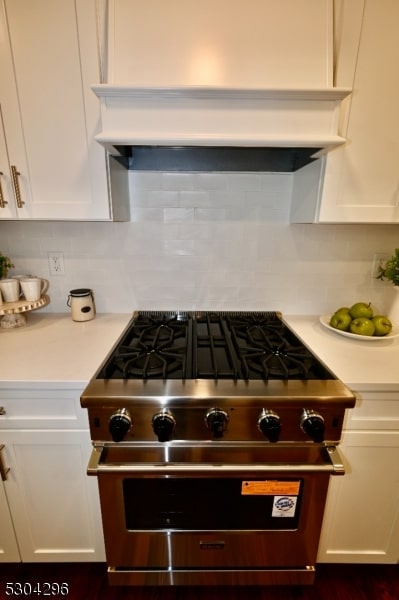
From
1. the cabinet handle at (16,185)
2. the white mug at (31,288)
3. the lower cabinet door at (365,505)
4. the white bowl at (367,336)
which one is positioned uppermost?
the cabinet handle at (16,185)

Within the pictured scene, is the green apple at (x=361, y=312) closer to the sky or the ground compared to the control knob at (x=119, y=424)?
closer to the sky

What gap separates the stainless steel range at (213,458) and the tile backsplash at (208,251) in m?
0.44

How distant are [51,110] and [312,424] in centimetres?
140

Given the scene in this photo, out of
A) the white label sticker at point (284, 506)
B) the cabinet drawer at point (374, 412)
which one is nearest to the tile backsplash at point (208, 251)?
the cabinet drawer at point (374, 412)

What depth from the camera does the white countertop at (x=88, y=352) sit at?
3.14 ft

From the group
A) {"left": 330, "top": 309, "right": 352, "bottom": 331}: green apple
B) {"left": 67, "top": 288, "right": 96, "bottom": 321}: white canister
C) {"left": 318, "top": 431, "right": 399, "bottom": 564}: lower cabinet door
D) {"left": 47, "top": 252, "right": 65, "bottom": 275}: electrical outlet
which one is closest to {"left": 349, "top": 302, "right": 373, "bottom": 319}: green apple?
{"left": 330, "top": 309, "right": 352, "bottom": 331}: green apple

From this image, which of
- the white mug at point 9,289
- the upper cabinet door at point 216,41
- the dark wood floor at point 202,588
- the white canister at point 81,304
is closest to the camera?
the upper cabinet door at point 216,41

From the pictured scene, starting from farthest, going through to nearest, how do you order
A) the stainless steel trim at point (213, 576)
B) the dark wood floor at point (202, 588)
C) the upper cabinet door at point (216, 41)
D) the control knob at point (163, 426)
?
1. the dark wood floor at point (202, 588)
2. the stainless steel trim at point (213, 576)
3. the upper cabinet door at point (216, 41)
4. the control knob at point (163, 426)

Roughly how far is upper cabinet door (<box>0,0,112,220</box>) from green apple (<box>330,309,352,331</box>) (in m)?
1.11

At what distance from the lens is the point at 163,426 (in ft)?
2.72

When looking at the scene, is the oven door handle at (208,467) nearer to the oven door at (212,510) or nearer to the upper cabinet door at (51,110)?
the oven door at (212,510)

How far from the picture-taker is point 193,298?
4.98 feet

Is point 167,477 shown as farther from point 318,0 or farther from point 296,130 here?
point 318,0

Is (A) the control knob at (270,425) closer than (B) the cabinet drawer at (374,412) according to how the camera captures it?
Yes
